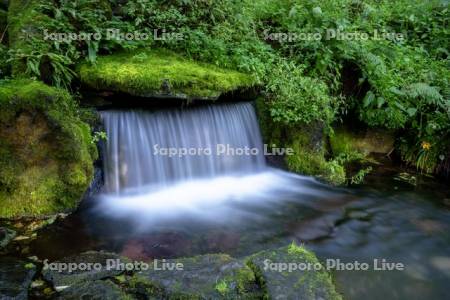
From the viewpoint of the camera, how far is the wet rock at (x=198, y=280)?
3.11m

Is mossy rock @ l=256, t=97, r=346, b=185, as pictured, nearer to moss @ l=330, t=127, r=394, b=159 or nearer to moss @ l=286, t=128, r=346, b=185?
moss @ l=286, t=128, r=346, b=185

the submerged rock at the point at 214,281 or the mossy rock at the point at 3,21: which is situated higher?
the mossy rock at the point at 3,21

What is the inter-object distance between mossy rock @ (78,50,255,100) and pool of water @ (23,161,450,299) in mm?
1574

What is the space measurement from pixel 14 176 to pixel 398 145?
7.35 m

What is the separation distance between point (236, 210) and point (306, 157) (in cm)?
221

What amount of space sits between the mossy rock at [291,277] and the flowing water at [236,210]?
2.91ft

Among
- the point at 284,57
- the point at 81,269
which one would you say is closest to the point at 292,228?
the point at 81,269

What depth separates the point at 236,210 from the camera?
5762 millimetres

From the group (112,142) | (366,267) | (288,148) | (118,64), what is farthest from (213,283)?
(288,148)

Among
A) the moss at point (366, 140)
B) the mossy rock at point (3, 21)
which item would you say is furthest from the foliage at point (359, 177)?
the mossy rock at point (3, 21)

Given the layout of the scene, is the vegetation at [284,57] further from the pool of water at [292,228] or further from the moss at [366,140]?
the pool of water at [292,228]

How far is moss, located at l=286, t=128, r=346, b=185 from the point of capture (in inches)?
284

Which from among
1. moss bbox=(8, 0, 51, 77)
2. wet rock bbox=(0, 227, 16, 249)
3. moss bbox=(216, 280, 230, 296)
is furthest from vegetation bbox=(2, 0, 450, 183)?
moss bbox=(216, 280, 230, 296)

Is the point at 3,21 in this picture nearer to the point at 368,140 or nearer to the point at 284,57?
the point at 284,57
